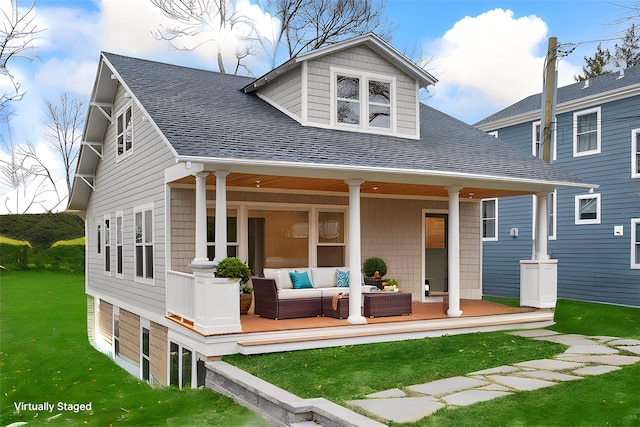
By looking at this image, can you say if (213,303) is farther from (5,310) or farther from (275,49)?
(275,49)

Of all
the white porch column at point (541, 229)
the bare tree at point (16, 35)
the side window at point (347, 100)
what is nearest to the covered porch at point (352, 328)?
the white porch column at point (541, 229)

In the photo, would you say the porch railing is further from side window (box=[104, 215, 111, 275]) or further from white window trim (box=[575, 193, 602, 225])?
white window trim (box=[575, 193, 602, 225])

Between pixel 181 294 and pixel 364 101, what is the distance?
523 cm

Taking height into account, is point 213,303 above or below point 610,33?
below

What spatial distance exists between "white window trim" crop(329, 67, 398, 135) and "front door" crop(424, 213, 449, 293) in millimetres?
3334

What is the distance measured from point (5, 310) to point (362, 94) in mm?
15994

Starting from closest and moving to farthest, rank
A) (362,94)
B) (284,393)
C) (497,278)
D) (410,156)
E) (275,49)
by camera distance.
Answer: (284,393) < (410,156) < (362,94) < (497,278) < (275,49)

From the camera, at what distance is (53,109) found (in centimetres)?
3225

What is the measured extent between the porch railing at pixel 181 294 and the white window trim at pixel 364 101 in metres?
4.16

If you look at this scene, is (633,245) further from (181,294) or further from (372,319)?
(181,294)

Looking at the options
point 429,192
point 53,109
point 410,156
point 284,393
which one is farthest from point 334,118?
point 53,109

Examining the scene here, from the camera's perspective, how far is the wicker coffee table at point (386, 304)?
33.7 feet

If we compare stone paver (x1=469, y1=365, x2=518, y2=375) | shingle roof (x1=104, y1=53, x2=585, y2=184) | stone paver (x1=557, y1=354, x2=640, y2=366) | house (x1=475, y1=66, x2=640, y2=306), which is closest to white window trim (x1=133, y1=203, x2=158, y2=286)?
shingle roof (x1=104, y1=53, x2=585, y2=184)

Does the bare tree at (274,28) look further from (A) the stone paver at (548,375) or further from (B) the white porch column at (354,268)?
(A) the stone paver at (548,375)
